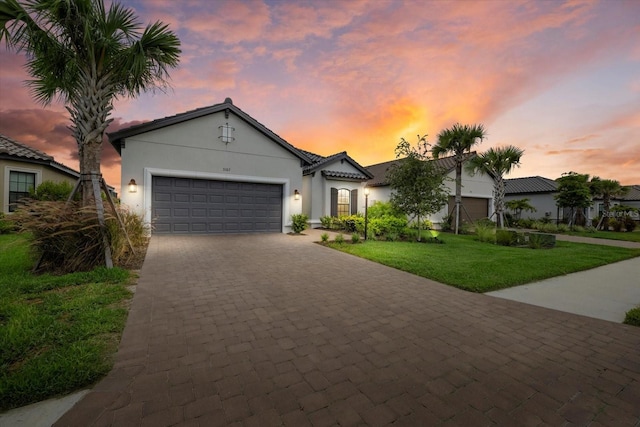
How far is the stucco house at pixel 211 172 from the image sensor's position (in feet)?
35.9

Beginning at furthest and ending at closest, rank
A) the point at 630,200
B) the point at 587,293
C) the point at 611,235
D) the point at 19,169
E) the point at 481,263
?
the point at 630,200
the point at 611,235
the point at 19,169
the point at 481,263
the point at 587,293

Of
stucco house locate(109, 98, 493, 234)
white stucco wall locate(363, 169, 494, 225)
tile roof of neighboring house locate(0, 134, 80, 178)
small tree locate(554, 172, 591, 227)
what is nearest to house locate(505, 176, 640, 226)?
small tree locate(554, 172, 591, 227)

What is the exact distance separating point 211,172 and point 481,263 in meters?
11.2

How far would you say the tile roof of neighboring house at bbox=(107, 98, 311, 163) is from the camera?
10.5 metres

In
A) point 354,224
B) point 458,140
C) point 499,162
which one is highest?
point 458,140

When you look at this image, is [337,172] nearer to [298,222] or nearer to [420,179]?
[298,222]

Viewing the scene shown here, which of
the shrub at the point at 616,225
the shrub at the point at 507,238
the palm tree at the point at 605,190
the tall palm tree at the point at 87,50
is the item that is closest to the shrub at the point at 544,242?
the shrub at the point at 507,238

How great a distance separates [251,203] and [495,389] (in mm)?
12174

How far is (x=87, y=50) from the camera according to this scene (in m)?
6.03

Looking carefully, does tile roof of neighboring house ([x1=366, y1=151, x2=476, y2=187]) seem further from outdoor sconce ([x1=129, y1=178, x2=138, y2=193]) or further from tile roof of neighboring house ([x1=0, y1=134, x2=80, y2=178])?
tile roof of neighboring house ([x1=0, y1=134, x2=80, y2=178])

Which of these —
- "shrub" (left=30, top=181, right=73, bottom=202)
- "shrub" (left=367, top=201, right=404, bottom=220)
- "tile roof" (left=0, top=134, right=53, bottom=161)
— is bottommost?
"shrub" (left=367, top=201, right=404, bottom=220)

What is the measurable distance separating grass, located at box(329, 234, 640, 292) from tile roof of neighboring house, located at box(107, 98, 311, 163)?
663cm

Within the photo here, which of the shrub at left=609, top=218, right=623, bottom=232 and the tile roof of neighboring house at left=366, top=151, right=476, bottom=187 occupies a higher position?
the tile roof of neighboring house at left=366, top=151, right=476, bottom=187

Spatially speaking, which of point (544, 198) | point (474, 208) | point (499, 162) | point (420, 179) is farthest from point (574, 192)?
point (420, 179)
